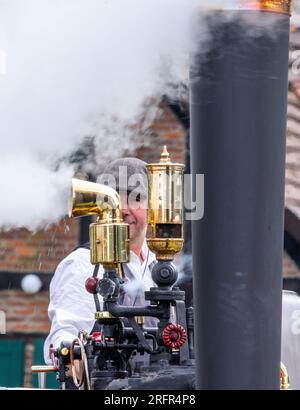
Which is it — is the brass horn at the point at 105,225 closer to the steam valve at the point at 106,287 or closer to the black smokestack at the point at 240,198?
the steam valve at the point at 106,287

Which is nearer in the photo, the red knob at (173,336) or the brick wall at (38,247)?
the red knob at (173,336)

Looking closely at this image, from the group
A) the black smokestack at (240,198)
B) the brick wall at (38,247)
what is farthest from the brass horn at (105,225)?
the brick wall at (38,247)

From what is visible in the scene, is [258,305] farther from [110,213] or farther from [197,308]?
[110,213]

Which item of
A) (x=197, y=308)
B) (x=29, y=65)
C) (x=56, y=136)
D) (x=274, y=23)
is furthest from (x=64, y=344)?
(x=274, y=23)

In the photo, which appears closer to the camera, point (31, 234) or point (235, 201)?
point (235, 201)

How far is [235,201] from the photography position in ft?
5.78

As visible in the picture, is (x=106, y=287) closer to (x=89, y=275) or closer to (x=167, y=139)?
(x=89, y=275)

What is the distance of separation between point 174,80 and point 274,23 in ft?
2.56

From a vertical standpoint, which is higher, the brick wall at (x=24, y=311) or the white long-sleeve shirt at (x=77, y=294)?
the white long-sleeve shirt at (x=77, y=294)

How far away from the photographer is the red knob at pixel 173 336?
9.52 feet

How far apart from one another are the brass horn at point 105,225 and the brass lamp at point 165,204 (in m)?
0.12

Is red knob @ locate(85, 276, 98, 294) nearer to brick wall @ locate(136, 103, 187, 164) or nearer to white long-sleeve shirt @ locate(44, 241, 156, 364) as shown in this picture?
white long-sleeve shirt @ locate(44, 241, 156, 364)

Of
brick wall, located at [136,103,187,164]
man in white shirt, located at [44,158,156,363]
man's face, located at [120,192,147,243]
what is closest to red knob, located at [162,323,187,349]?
man in white shirt, located at [44,158,156,363]

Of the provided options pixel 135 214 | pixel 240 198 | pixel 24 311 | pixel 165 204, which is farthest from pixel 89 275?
pixel 24 311
